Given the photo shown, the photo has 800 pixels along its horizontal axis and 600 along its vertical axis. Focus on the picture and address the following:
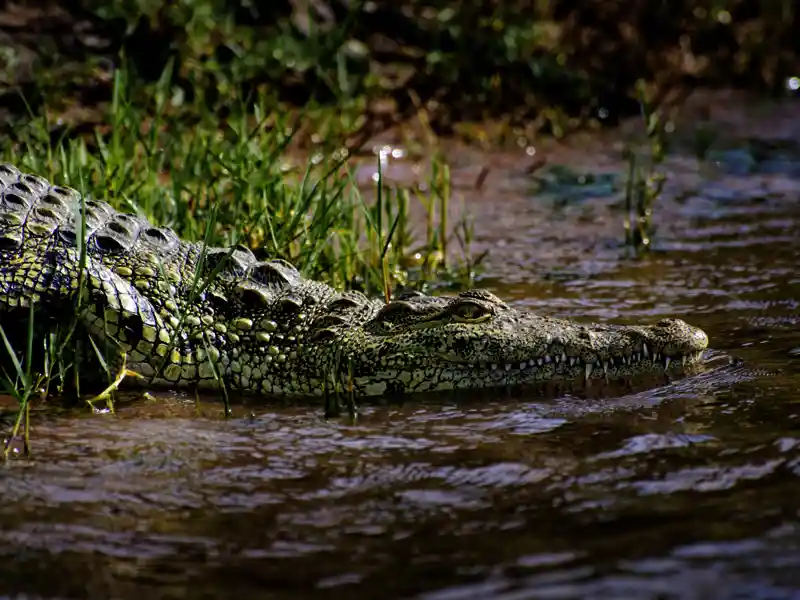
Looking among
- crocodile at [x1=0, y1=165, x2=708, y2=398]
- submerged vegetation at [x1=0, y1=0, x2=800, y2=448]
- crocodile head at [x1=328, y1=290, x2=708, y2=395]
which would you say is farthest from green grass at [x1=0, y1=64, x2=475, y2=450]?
crocodile head at [x1=328, y1=290, x2=708, y2=395]

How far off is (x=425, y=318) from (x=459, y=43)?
5.28 metres

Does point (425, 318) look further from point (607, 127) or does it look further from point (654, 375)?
point (607, 127)

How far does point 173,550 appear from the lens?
3.01m

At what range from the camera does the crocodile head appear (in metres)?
4.36

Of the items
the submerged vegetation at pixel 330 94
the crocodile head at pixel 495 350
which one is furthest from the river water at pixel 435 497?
the submerged vegetation at pixel 330 94

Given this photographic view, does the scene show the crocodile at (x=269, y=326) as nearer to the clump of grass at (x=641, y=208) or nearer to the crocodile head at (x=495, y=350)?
the crocodile head at (x=495, y=350)

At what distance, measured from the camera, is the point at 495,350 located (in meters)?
4.37

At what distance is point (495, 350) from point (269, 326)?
0.84 metres

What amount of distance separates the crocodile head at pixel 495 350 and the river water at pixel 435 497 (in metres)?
0.13

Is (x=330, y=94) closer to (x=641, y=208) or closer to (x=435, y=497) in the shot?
(x=641, y=208)

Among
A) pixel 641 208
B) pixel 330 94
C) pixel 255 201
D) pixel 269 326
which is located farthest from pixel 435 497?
pixel 330 94

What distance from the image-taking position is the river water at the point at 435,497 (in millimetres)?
2828

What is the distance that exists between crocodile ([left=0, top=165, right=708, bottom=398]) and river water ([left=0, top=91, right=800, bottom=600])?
0.53 feet

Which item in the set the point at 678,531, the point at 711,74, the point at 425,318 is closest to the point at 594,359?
the point at 425,318
